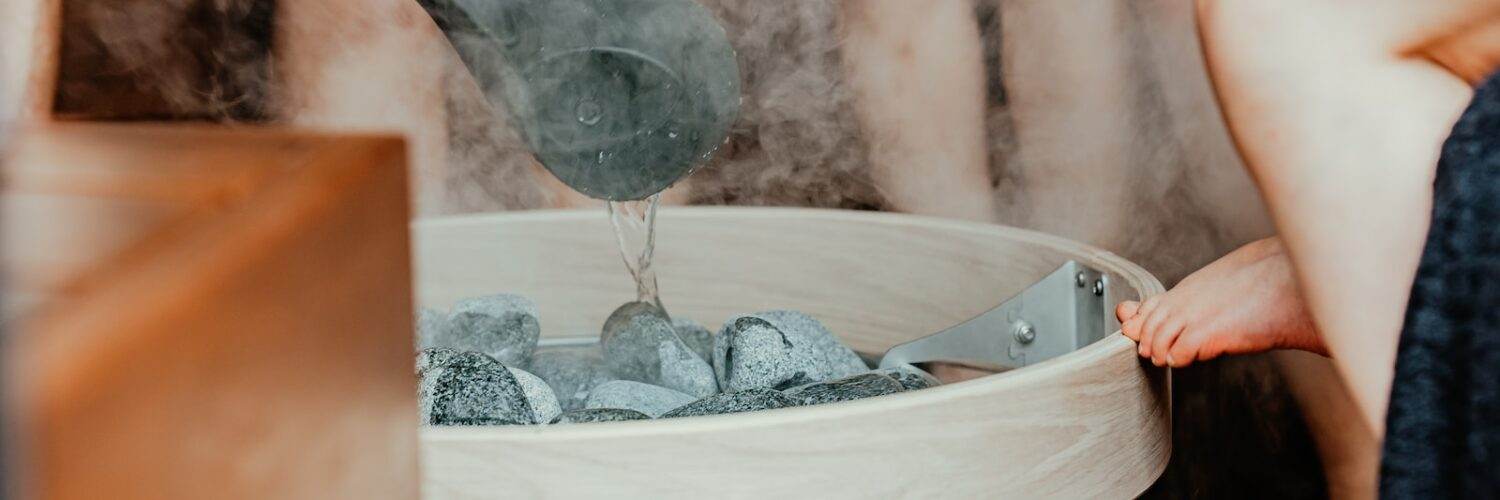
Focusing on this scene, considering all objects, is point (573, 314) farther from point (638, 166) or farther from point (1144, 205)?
point (1144, 205)

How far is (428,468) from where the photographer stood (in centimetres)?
68

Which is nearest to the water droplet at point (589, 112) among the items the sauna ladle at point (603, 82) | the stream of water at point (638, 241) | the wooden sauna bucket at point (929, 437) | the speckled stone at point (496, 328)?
the sauna ladle at point (603, 82)

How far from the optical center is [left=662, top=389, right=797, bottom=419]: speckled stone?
87 centimetres

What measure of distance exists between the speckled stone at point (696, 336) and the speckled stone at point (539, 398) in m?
0.26

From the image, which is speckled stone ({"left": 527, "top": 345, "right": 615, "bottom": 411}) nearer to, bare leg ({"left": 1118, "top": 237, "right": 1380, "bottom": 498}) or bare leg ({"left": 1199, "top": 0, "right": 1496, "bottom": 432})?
bare leg ({"left": 1118, "top": 237, "right": 1380, "bottom": 498})

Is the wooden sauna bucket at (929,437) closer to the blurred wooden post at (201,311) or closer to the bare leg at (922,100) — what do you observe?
the bare leg at (922,100)

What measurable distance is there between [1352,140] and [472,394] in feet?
1.89

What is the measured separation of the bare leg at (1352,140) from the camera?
2.03ft

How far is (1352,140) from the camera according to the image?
631mm

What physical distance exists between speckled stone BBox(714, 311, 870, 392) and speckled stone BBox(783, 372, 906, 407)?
113 millimetres

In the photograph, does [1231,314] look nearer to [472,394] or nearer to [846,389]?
[846,389]

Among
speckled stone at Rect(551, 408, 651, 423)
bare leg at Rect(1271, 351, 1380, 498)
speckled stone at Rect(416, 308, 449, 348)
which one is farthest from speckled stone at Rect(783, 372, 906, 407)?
bare leg at Rect(1271, 351, 1380, 498)

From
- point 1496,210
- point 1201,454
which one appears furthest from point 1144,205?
point 1496,210

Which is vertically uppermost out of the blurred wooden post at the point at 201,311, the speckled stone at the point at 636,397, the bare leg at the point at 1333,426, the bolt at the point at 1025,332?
the blurred wooden post at the point at 201,311
